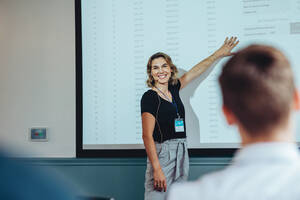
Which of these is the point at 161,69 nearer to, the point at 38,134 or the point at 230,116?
the point at 38,134

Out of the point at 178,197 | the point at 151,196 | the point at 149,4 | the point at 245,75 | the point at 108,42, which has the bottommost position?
the point at 151,196

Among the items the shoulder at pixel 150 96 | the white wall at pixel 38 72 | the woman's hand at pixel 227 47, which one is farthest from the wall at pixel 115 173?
the woman's hand at pixel 227 47

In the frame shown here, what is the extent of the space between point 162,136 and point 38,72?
1410 millimetres

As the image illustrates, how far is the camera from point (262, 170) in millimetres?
592

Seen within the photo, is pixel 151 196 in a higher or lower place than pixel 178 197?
lower

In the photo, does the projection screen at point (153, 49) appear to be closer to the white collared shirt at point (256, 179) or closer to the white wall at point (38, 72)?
the white wall at point (38, 72)

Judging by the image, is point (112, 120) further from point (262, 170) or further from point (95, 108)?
point (262, 170)

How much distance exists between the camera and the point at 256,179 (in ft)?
1.91

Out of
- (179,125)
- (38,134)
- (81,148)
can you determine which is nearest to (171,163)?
(179,125)

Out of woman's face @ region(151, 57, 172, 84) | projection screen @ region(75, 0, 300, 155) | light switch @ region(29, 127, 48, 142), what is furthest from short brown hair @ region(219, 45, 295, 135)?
light switch @ region(29, 127, 48, 142)

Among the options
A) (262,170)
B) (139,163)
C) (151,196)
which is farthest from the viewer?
(139,163)

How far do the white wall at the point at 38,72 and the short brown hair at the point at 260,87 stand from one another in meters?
2.36

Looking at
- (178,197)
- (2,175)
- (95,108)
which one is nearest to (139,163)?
(95,108)

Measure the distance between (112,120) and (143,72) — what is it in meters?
0.48
